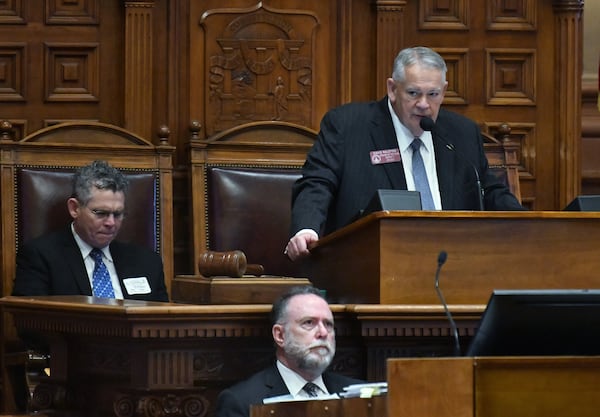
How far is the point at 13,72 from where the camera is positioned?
584 centimetres

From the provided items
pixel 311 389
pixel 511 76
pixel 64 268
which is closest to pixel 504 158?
pixel 511 76

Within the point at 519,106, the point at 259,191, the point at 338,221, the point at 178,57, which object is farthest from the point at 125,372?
the point at 519,106

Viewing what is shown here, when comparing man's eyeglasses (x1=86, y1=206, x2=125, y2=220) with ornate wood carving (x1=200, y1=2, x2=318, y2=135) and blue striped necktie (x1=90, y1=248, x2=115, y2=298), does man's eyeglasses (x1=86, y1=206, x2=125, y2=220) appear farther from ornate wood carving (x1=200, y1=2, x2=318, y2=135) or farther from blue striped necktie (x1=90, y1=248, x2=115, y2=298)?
ornate wood carving (x1=200, y1=2, x2=318, y2=135)

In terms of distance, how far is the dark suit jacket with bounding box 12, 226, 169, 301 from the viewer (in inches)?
199

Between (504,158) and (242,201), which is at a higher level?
(504,158)

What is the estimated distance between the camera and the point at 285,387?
343 cm

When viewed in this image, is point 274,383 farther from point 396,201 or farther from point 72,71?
point 72,71

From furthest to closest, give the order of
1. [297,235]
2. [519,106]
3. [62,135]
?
[519,106]
[62,135]
[297,235]

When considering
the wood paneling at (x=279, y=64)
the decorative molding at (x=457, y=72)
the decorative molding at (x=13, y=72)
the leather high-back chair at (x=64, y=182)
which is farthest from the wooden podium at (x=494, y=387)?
the decorative molding at (x=13, y=72)

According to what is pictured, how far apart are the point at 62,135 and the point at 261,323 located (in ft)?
7.85

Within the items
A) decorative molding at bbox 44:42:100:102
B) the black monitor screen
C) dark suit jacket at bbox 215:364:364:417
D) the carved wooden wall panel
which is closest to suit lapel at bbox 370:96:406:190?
dark suit jacket at bbox 215:364:364:417

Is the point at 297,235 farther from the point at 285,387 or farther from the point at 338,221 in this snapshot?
the point at 285,387

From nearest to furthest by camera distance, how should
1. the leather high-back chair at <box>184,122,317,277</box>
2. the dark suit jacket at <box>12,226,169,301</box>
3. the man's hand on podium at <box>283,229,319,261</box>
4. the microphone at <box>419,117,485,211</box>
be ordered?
the man's hand on podium at <box>283,229,319,261</box> < the microphone at <box>419,117,485,211</box> < the dark suit jacket at <box>12,226,169,301</box> < the leather high-back chair at <box>184,122,317,277</box>

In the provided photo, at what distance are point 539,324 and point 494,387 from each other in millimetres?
186
